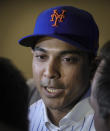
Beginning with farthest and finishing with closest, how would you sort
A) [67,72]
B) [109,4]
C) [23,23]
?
[23,23] → [109,4] → [67,72]

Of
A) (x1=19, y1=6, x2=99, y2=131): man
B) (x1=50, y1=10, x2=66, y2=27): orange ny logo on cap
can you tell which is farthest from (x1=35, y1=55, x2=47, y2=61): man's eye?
(x1=50, y1=10, x2=66, y2=27): orange ny logo on cap

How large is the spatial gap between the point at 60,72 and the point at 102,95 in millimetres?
277

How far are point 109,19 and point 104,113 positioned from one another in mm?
2186

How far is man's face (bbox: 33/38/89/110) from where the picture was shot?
767 millimetres

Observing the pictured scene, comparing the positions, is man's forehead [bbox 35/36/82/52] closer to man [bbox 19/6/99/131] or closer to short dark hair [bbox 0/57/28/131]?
man [bbox 19/6/99/131]

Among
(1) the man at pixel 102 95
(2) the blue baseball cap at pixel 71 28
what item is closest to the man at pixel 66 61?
(2) the blue baseball cap at pixel 71 28

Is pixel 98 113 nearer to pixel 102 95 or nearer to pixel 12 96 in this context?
pixel 102 95

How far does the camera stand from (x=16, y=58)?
110 inches

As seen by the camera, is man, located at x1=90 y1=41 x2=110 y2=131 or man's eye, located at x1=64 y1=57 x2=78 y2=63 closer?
man, located at x1=90 y1=41 x2=110 y2=131

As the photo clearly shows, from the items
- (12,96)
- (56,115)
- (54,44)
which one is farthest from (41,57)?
(12,96)

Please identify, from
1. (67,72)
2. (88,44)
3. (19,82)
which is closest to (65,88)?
(67,72)

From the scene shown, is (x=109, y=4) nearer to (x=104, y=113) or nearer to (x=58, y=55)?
(x=58, y=55)

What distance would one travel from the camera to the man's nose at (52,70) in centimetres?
75

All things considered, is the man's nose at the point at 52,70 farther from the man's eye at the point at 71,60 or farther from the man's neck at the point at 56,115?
the man's neck at the point at 56,115
